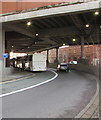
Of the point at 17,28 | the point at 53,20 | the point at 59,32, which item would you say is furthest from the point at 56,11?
the point at 59,32

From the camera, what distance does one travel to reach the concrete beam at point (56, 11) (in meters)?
13.1

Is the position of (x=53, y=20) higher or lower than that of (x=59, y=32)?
higher

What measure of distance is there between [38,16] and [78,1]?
4.22 metres

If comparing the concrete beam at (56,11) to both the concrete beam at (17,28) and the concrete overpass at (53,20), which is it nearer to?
the concrete overpass at (53,20)

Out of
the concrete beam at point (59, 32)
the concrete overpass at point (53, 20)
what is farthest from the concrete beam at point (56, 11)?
the concrete beam at point (59, 32)

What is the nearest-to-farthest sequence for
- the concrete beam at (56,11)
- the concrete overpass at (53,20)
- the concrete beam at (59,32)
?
the concrete beam at (56,11)
the concrete overpass at (53,20)
the concrete beam at (59,32)

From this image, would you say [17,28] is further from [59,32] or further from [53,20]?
[59,32]

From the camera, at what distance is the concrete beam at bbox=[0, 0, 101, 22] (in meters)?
13.1

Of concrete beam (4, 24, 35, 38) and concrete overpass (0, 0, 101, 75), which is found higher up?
concrete overpass (0, 0, 101, 75)

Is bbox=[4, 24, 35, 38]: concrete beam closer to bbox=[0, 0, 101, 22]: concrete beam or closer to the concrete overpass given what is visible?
the concrete overpass

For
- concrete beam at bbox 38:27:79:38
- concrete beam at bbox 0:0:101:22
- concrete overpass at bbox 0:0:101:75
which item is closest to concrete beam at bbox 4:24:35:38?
concrete overpass at bbox 0:0:101:75

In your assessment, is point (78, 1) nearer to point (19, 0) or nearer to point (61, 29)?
point (19, 0)

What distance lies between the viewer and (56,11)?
14297mm

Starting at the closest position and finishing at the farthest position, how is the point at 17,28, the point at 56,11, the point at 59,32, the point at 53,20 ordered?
the point at 56,11 < the point at 53,20 < the point at 17,28 < the point at 59,32
